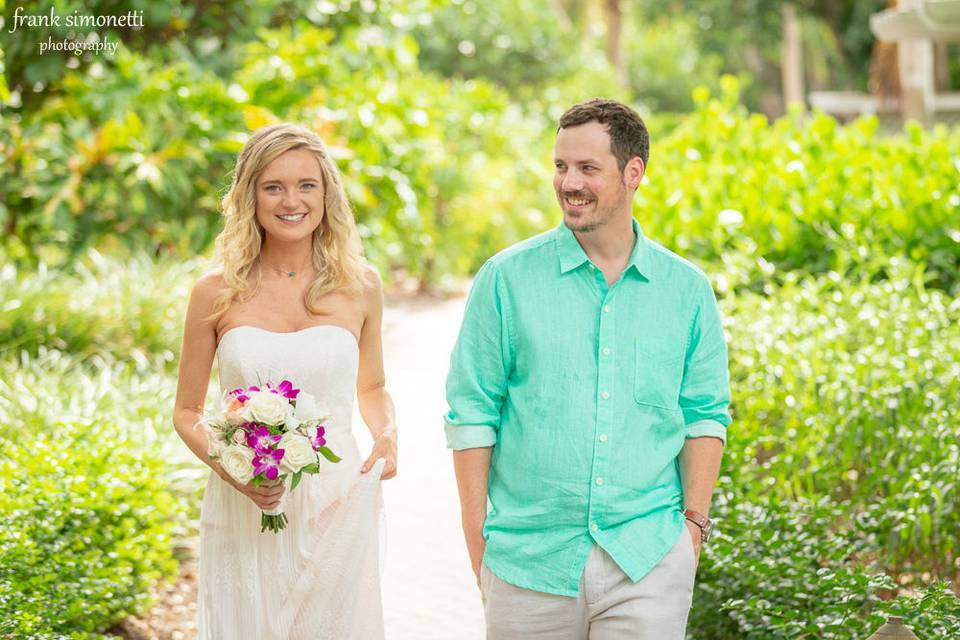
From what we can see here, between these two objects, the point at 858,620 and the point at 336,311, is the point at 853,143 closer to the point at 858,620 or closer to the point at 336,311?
the point at 858,620

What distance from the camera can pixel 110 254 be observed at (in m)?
10.7

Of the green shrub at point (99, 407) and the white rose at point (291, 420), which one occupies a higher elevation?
the white rose at point (291, 420)

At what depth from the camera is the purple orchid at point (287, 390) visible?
348 cm

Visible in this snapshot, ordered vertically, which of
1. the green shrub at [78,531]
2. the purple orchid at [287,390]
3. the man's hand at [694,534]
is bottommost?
the green shrub at [78,531]

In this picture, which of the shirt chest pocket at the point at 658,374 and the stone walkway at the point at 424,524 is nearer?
the shirt chest pocket at the point at 658,374

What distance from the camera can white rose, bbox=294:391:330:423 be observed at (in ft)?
11.5

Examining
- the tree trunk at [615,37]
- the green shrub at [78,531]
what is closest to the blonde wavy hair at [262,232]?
the green shrub at [78,531]

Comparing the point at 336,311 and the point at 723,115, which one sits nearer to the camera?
the point at 336,311

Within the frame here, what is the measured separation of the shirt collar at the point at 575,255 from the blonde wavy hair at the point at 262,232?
803 millimetres

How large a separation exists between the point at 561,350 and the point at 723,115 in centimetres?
1022

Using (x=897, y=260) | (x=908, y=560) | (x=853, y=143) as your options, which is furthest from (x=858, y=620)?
(x=853, y=143)

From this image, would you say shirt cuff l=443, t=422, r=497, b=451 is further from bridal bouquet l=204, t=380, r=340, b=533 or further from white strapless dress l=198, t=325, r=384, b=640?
white strapless dress l=198, t=325, r=384, b=640

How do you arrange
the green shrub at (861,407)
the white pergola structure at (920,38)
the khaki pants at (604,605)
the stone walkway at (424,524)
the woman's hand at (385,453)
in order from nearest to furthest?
the khaki pants at (604,605) → the woman's hand at (385,453) → the green shrub at (861,407) → the stone walkway at (424,524) → the white pergola structure at (920,38)

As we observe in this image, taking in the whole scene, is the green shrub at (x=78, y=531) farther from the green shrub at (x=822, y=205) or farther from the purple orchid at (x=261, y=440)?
the green shrub at (x=822, y=205)
